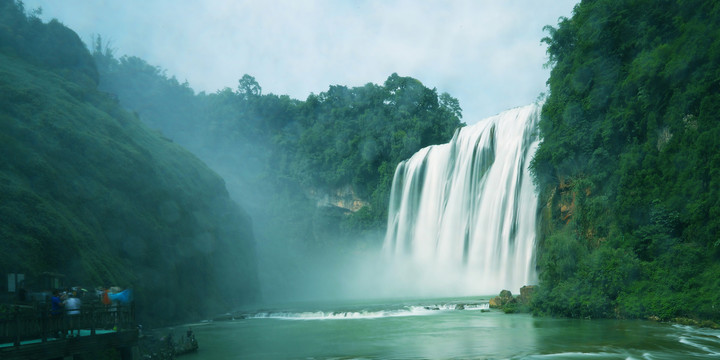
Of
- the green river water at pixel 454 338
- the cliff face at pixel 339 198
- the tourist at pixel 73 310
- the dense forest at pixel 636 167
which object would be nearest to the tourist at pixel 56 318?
the tourist at pixel 73 310

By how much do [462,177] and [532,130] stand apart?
8.14 m

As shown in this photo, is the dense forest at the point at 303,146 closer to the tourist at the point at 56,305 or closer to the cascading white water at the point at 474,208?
the cascading white water at the point at 474,208

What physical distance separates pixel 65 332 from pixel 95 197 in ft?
55.6

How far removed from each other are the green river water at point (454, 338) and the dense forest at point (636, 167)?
175 centimetres

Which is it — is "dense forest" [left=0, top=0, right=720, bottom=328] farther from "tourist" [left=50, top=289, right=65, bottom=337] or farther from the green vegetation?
the green vegetation

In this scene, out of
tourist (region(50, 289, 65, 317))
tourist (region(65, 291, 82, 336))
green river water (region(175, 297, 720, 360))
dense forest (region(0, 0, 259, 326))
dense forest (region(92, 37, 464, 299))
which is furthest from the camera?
dense forest (region(92, 37, 464, 299))

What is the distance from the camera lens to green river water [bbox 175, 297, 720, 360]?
17314 millimetres

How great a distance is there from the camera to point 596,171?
1198 inches

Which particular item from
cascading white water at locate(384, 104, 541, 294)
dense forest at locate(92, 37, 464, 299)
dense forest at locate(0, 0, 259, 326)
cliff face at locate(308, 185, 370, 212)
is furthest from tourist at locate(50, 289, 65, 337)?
cliff face at locate(308, 185, 370, 212)

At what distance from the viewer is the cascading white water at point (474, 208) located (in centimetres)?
3809

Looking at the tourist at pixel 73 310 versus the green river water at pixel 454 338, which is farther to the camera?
the green river water at pixel 454 338

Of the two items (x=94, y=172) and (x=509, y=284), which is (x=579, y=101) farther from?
(x=94, y=172)

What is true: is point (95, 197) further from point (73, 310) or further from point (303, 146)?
point (303, 146)

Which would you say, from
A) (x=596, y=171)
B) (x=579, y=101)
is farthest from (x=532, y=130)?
(x=596, y=171)
